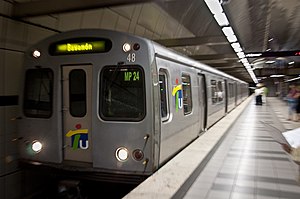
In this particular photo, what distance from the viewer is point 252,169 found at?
211 inches

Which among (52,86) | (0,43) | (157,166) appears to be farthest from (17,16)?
(157,166)

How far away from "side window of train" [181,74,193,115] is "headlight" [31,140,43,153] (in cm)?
281

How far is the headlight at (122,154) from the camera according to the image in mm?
4098

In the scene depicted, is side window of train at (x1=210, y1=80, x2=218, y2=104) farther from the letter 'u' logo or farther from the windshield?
the letter 'u' logo

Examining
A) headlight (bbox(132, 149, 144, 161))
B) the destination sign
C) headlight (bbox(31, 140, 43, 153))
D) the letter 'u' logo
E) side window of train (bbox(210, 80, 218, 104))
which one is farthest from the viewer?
side window of train (bbox(210, 80, 218, 104))

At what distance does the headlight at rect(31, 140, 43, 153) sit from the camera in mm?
4578

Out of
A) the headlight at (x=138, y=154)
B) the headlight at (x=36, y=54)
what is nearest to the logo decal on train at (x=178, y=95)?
the headlight at (x=138, y=154)

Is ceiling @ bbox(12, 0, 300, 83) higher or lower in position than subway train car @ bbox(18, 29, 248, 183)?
higher

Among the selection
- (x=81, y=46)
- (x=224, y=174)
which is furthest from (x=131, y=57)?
(x=224, y=174)

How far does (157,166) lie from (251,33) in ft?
24.1

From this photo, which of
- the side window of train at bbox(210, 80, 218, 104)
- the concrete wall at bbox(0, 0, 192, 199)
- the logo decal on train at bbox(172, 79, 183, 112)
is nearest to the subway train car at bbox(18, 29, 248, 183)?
the logo decal on train at bbox(172, 79, 183, 112)

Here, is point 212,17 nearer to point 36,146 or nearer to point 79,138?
point 79,138

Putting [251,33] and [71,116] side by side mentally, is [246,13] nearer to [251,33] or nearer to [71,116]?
[251,33]

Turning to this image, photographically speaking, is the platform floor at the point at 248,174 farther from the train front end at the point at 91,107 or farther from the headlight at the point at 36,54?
the headlight at the point at 36,54
